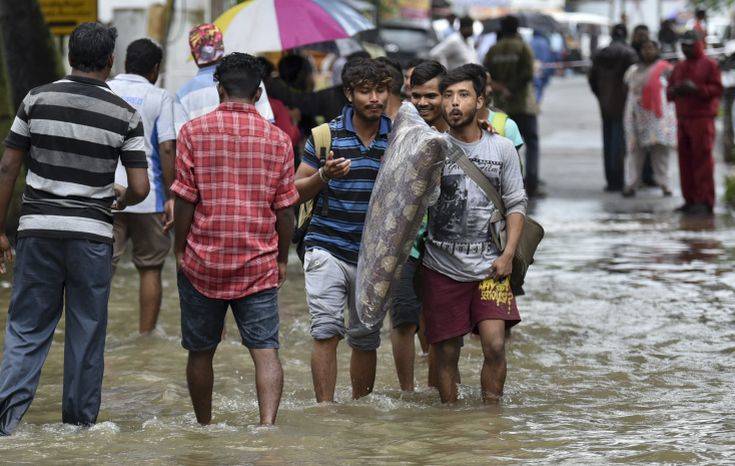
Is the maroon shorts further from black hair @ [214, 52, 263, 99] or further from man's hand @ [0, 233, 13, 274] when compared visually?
man's hand @ [0, 233, 13, 274]

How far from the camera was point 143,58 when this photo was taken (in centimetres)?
920

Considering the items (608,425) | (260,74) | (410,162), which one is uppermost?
(260,74)

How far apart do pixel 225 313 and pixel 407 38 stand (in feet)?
120

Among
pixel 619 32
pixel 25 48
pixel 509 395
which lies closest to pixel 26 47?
pixel 25 48

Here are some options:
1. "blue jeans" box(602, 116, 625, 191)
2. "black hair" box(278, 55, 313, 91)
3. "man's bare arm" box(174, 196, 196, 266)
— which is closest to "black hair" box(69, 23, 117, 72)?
"man's bare arm" box(174, 196, 196, 266)

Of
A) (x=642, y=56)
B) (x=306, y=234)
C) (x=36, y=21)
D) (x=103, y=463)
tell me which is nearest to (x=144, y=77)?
(x=306, y=234)

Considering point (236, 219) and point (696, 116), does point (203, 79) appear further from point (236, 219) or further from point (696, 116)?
point (696, 116)

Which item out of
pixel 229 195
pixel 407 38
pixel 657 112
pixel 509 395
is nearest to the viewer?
pixel 229 195

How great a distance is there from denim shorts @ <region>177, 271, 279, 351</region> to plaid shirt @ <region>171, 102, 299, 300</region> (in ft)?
0.23

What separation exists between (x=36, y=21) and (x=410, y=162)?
7.96 metres

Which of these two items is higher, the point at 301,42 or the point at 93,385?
the point at 301,42

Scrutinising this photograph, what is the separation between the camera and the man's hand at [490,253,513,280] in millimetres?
7180

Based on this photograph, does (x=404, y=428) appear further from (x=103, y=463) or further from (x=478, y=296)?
(x=103, y=463)

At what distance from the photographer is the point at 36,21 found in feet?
45.8
